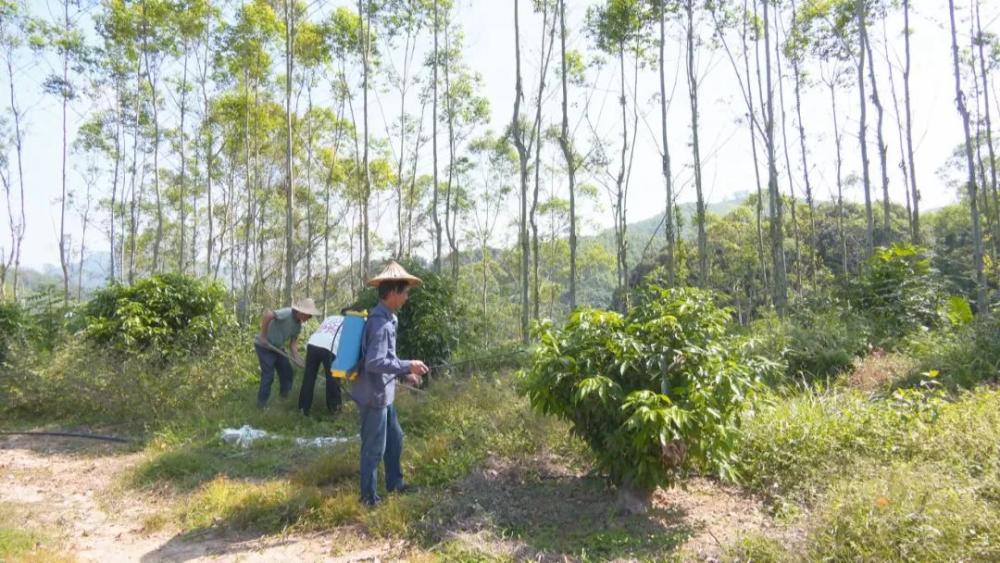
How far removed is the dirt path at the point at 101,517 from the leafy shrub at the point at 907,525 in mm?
2366

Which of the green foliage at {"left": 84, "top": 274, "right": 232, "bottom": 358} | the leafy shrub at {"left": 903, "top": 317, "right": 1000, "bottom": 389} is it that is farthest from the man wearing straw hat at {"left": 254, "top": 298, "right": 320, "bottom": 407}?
the leafy shrub at {"left": 903, "top": 317, "right": 1000, "bottom": 389}

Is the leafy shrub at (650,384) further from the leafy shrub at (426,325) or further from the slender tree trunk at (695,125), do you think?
the slender tree trunk at (695,125)

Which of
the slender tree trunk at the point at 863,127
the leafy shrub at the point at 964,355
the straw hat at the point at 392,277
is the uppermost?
the slender tree trunk at the point at 863,127

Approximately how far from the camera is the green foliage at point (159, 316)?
7.97m

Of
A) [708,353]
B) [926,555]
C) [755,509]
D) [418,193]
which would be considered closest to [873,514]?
[926,555]

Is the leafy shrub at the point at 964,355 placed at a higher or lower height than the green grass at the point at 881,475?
higher

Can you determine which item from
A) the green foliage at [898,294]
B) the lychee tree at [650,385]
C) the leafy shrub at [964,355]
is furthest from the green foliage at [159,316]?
the green foliage at [898,294]

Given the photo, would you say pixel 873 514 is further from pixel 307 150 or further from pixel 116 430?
pixel 307 150

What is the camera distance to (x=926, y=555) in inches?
108

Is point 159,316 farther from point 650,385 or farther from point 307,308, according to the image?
point 650,385

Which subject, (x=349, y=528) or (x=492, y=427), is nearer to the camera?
(x=349, y=528)

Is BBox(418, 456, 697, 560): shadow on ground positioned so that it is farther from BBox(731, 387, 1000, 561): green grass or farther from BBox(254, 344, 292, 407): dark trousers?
BBox(254, 344, 292, 407): dark trousers

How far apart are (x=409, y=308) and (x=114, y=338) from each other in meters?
3.75

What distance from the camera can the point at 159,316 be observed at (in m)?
8.33
